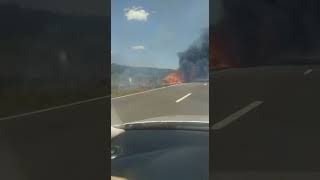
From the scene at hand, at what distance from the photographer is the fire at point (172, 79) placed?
2338 millimetres

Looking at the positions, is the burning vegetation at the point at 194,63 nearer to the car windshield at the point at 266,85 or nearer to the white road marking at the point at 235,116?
the car windshield at the point at 266,85

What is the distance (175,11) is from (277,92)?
54cm

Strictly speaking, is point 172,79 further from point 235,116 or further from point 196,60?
point 235,116

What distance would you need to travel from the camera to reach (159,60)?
236 centimetres

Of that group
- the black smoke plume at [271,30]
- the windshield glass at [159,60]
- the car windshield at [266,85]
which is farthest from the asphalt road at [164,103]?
the black smoke plume at [271,30]

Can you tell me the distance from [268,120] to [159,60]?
21.0 inches

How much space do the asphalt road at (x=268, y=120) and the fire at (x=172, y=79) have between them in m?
0.18

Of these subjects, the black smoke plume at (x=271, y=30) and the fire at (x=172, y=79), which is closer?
the black smoke plume at (x=271, y=30)
